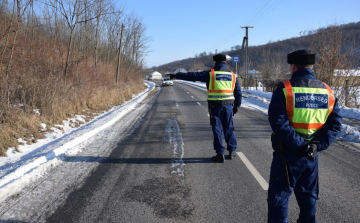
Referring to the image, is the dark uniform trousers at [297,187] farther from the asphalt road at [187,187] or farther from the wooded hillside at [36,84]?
the wooded hillside at [36,84]

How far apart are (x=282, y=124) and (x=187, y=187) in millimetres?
2154

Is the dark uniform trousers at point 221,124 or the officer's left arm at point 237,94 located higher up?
the officer's left arm at point 237,94

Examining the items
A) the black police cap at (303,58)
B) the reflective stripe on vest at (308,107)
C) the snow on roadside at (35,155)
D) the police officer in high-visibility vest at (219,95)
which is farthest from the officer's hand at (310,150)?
the snow on roadside at (35,155)

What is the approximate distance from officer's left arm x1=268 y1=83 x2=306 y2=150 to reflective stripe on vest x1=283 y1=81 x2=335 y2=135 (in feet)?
0.17

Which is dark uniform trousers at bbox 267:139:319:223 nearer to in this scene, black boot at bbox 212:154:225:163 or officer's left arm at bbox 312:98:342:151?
officer's left arm at bbox 312:98:342:151

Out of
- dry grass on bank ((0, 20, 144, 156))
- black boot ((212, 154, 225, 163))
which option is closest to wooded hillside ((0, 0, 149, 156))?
dry grass on bank ((0, 20, 144, 156))

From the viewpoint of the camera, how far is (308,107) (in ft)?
8.02

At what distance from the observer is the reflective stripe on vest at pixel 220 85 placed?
531cm

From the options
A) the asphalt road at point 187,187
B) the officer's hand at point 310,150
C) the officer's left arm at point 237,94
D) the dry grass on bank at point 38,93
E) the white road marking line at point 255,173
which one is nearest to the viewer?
the officer's hand at point 310,150

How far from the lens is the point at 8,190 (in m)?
3.79

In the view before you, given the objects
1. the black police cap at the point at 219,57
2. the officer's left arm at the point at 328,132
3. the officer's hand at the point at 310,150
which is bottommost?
the officer's hand at the point at 310,150

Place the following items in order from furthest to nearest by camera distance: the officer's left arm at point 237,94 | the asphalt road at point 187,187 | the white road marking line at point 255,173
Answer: the officer's left arm at point 237,94 → the white road marking line at point 255,173 → the asphalt road at point 187,187

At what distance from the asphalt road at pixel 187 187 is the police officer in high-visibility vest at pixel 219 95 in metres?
0.48

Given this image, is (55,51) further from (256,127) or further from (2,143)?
(256,127)
